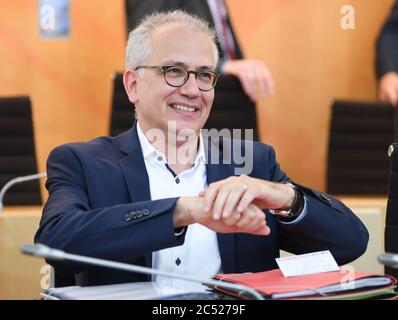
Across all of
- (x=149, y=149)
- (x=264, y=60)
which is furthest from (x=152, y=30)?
(x=264, y=60)

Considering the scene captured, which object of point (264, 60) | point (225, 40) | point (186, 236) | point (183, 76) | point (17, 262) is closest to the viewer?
point (186, 236)

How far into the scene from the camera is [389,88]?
4.27 meters

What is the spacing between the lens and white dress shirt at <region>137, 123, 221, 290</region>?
2021 millimetres

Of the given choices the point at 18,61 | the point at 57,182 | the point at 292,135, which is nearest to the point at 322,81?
the point at 292,135

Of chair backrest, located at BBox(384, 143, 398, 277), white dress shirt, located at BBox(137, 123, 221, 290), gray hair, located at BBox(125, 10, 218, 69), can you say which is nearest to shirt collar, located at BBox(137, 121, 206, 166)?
white dress shirt, located at BBox(137, 123, 221, 290)

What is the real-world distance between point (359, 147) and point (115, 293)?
2.70 m

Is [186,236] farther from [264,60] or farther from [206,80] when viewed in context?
[264,60]

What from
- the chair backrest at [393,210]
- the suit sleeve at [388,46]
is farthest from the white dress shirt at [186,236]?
the suit sleeve at [388,46]

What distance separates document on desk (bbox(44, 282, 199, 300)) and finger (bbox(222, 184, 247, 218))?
23cm

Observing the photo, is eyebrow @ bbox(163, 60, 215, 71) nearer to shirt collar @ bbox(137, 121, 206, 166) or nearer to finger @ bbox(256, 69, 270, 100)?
shirt collar @ bbox(137, 121, 206, 166)

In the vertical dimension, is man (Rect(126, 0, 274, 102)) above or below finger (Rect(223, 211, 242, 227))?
above

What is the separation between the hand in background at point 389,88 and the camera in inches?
165

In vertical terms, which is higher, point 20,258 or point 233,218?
point 233,218

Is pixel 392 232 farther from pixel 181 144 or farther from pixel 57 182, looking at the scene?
Result: pixel 57 182
